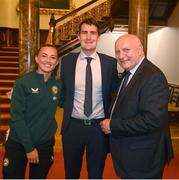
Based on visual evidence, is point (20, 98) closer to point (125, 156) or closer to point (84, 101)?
point (84, 101)

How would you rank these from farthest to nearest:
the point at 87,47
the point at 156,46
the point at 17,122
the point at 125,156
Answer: the point at 156,46, the point at 87,47, the point at 17,122, the point at 125,156

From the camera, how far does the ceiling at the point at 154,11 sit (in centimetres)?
973

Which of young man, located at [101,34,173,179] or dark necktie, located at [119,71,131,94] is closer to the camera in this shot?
young man, located at [101,34,173,179]

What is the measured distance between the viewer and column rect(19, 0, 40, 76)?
18.3ft

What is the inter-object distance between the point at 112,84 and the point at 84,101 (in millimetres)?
304

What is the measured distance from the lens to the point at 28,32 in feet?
18.3

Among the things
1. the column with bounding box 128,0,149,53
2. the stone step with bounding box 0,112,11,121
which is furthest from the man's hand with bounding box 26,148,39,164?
the stone step with bounding box 0,112,11,121

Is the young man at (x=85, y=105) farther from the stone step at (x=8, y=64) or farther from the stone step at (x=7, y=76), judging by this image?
the stone step at (x=8, y=64)

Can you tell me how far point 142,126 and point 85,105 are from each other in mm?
794

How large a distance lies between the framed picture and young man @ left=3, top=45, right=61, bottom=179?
32.5 ft

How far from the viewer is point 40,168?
2.60 m

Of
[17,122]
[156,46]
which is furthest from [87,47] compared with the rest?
[156,46]

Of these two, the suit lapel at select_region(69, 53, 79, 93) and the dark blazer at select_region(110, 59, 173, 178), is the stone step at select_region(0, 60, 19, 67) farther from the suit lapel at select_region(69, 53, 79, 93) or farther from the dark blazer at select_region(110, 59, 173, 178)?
the dark blazer at select_region(110, 59, 173, 178)

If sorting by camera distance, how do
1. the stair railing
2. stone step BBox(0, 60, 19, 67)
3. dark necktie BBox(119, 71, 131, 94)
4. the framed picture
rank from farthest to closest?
the framed picture < the stair railing < stone step BBox(0, 60, 19, 67) < dark necktie BBox(119, 71, 131, 94)
